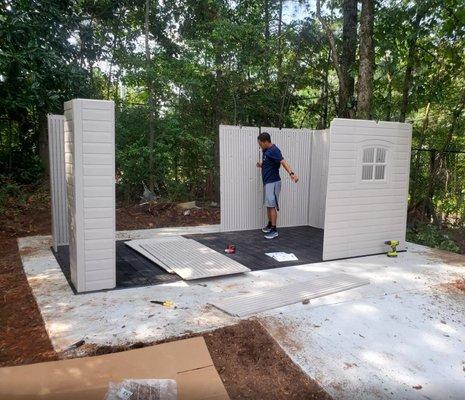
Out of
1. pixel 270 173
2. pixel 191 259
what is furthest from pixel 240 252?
pixel 270 173

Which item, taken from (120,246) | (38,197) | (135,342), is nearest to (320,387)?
(135,342)

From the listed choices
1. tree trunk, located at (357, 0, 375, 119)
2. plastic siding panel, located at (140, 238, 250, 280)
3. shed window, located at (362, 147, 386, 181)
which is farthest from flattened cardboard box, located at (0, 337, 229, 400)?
tree trunk, located at (357, 0, 375, 119)

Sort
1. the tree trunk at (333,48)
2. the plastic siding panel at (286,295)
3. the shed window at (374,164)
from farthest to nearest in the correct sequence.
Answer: the tree trunk at (333,48), the shed window at (374,164), the plastic siding panel at (286,295)

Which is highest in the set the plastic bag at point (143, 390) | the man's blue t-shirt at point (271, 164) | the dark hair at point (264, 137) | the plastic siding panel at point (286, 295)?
the dark hair at point (264, 137)

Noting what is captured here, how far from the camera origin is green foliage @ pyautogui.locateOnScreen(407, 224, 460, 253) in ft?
20.1

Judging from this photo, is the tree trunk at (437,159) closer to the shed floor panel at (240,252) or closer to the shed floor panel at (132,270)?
the shed floor panel at (240,252)

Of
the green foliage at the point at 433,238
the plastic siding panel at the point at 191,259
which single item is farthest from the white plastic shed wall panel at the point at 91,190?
the green foliage at the point at 433,238

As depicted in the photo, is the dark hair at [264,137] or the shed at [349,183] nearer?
the shed at [349,183]

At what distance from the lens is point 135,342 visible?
251cm

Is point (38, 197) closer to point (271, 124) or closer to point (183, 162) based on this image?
point (183, 162)

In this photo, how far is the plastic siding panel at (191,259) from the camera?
3957 millimetres

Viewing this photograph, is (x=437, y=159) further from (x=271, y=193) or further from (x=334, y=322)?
(x=334, y=322)

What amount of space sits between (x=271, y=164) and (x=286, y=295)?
8.85ft

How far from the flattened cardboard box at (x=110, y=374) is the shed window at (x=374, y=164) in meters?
3.35
